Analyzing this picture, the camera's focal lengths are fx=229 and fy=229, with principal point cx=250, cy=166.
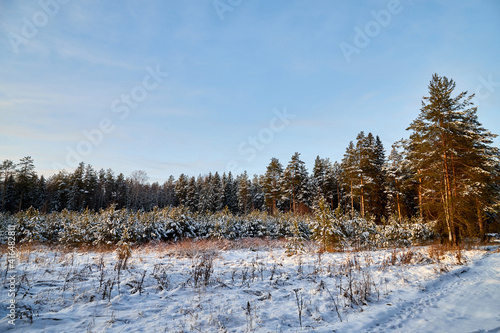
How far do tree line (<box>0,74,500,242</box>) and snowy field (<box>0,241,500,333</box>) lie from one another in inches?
257

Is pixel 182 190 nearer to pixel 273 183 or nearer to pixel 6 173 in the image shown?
pixel 273 183

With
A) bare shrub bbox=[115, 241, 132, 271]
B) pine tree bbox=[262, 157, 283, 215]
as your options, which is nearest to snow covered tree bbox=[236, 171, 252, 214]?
pine tree bbox=[262, 157, 283, 215]

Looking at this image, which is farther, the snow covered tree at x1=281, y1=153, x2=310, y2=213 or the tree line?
the snow covered tree at x1=281, y1=153, x2=310, y2=213

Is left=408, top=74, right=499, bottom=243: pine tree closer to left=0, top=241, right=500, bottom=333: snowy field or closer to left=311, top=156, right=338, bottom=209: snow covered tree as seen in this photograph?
left=0, top=241, right=500, bottom=333: snowy field

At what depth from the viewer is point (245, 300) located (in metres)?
4.91

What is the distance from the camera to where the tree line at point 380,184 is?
48.5ft

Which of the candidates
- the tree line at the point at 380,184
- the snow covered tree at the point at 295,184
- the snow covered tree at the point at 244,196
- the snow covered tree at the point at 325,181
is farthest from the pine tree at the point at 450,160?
the snow covered tree at the point at 244,196

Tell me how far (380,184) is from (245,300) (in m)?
32.1

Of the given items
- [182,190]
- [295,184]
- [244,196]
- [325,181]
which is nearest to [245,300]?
[295,184]

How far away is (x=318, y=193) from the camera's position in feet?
138

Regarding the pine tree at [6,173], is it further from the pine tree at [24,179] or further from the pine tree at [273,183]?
the pine tree at [273,183]

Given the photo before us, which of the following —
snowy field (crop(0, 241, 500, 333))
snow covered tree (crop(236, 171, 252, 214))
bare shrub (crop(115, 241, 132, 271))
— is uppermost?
snow covered tree (crop(236, 171, 252, 214))

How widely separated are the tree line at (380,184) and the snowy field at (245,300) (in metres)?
6.54

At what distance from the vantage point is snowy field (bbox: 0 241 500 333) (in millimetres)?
3711
